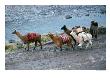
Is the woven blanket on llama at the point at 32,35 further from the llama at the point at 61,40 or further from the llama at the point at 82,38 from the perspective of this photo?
the llama at the point at 82,38

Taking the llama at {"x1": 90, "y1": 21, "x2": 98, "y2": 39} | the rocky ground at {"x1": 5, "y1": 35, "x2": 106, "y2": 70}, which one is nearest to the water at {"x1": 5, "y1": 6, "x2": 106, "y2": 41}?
the llama at {"x1": 90, "y1": 21, "x2": 98, "y2": 39}

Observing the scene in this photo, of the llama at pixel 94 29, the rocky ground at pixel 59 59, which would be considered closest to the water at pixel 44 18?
the llama at pixel 94 29

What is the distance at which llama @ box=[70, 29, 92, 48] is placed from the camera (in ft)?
10.1

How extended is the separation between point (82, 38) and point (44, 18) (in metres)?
0.32

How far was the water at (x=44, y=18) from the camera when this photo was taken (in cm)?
305

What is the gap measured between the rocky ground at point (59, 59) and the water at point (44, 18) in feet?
0.45

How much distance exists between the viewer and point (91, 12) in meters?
3.06

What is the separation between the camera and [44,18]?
306 cm

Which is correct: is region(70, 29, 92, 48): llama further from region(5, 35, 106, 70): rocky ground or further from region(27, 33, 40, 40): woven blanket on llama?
region(27, 33, 40, 40): woven blanket on llama

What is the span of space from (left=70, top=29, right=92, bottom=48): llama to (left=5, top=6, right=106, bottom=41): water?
64 mm

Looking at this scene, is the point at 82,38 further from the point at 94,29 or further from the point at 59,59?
the point at 59,59
